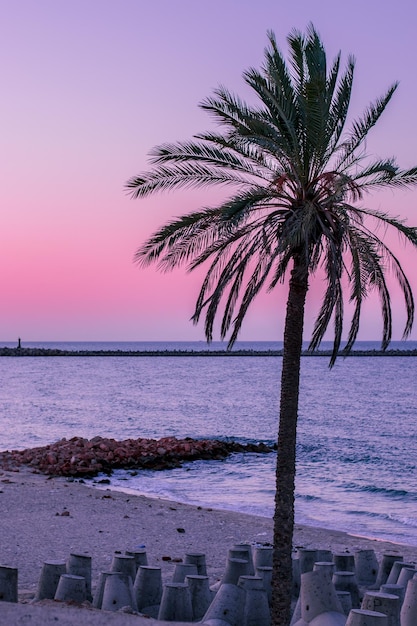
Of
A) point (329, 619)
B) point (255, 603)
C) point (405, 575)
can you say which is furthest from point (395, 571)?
point (329, 619)

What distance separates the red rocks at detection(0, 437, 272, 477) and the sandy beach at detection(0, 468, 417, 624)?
15.1 feet

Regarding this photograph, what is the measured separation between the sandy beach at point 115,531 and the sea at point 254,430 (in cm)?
238

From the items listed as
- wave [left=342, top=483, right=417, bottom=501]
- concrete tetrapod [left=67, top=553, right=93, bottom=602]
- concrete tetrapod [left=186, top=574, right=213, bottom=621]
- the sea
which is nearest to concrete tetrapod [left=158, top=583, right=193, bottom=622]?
concrete tetrapod [left=186, top=574, right=213, bottom=621]

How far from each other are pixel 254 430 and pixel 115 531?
32.5 m

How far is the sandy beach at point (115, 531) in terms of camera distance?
14383mm

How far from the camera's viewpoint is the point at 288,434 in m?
9.97

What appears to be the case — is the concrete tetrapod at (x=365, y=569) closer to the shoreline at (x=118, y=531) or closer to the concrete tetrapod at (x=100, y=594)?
the shoreline at (x=118, y=531)

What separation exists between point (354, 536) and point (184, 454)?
14.3 m

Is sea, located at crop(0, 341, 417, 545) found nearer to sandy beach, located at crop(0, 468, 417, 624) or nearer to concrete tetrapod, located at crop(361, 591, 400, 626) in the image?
sandy beach, located at crop(0, 468, 417, 624)

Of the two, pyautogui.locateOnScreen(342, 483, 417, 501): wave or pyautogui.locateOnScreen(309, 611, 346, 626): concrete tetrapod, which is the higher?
pyautogui.locateOnScreen(309, 611, 346, 626): concrete tetrapod

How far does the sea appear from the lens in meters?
24.2

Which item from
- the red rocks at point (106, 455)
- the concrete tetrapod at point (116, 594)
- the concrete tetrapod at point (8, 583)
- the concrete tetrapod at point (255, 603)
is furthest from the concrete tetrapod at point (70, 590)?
the red rocks at point (106, 455)

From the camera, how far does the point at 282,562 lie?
9711mm

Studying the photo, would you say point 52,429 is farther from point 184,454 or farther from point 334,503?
point 334,503
